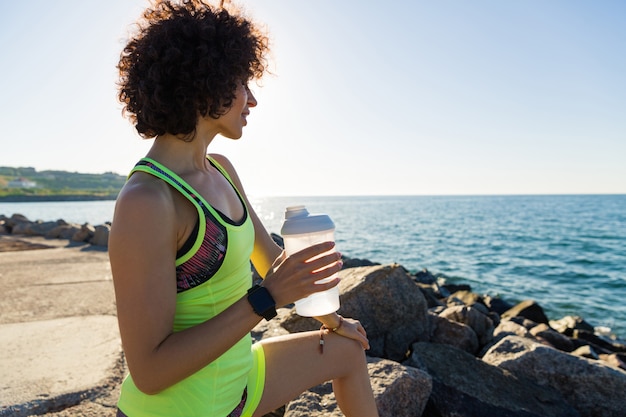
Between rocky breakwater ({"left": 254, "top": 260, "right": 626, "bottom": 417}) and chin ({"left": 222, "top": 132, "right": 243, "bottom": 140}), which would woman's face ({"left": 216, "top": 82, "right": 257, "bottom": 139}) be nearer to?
chin ({"left": 222, "top": 132, "right": 243, "bottom": 140})

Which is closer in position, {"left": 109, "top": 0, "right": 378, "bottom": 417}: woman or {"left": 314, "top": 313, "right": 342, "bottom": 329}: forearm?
{"left": 109, "top": 0, "right": 378, "bottom": 417}: woman

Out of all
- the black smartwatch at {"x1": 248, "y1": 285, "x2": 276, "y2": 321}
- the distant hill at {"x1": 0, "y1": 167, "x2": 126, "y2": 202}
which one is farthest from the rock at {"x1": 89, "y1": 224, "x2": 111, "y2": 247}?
the distant hill at {"x1": 0, "y1": 167, "x2": 126, "y2": 202}

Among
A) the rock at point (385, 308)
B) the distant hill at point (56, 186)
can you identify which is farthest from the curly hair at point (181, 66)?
the distant hill at point (56, 186)

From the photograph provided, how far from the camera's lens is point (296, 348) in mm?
1881

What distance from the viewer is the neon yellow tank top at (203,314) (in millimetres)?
1428

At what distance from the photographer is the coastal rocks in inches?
430

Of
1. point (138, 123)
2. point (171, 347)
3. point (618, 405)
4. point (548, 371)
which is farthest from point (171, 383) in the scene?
point (618, 405)

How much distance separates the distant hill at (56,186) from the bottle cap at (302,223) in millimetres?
84399

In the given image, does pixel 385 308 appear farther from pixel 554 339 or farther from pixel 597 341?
pixel 597 341

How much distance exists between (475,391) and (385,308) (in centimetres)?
99

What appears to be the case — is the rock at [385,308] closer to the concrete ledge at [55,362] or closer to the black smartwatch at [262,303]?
the concrete ledge at [55,362]

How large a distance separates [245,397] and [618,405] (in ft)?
9.75

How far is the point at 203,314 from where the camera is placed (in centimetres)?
151

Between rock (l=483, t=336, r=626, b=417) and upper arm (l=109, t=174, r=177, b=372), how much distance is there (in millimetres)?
3018
